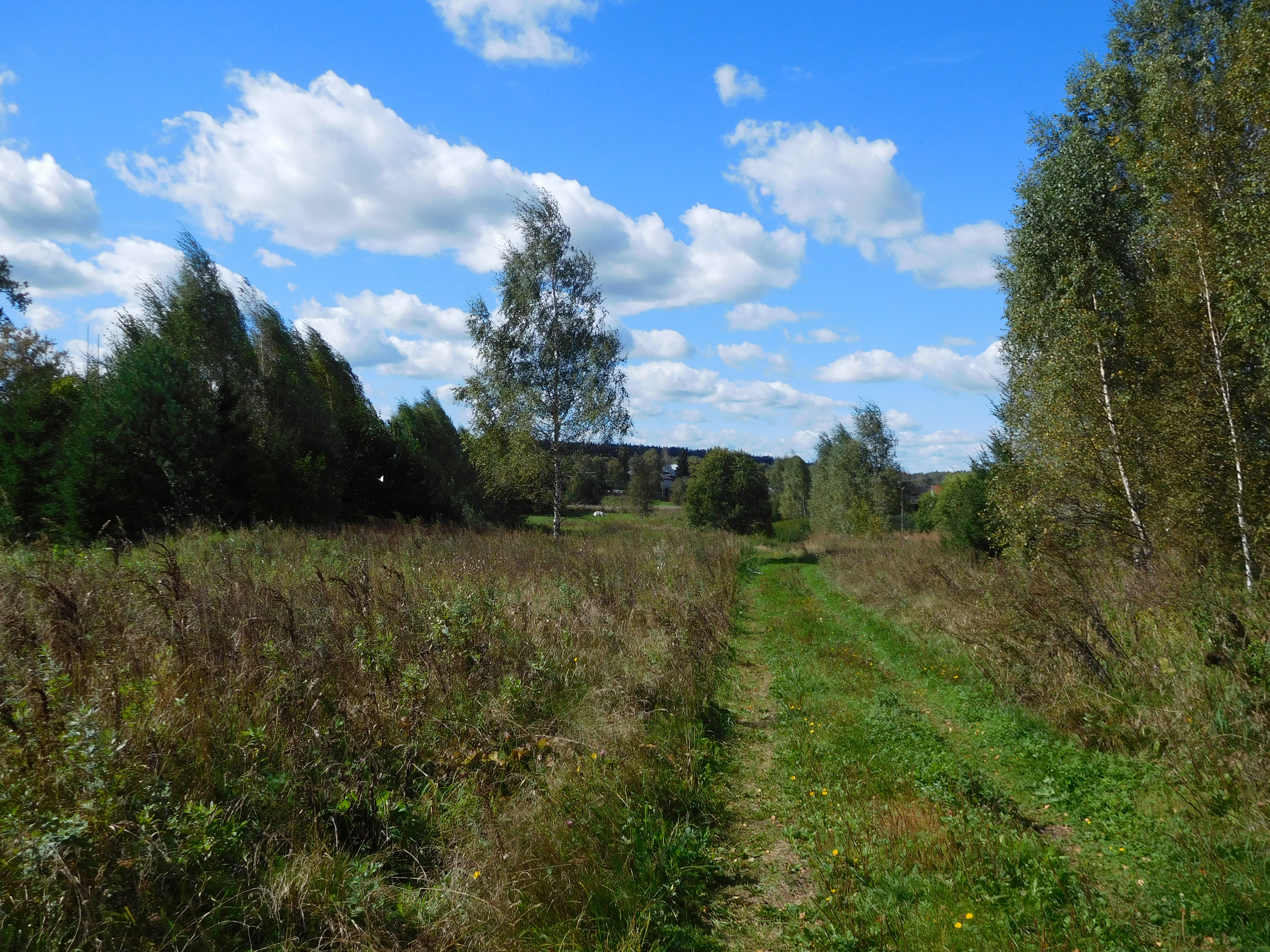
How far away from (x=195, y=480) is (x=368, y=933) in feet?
59.9

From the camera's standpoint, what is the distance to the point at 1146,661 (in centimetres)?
675

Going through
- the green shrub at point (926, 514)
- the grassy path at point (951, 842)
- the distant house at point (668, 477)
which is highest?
the distant house at point (668, 477)

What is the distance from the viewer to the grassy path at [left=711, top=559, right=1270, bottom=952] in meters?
3.78

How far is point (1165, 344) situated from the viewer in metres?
11.6

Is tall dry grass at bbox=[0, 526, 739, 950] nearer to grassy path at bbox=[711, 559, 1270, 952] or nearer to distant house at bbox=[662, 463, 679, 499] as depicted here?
grassy path at bbox=[711, 559, 1270, 952]

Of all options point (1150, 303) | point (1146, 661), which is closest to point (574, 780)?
point (1146, 661)

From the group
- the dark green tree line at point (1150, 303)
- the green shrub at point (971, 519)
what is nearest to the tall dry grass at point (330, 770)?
the dark green tree line at point (1150, 303)

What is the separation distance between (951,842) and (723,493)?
28674 millimetres

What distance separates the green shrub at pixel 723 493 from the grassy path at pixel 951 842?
24875 millimetres

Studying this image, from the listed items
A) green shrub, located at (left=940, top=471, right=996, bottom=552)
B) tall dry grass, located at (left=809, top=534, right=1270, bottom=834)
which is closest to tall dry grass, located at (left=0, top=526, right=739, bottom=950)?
tall dry grass, located at (left=809, top=534, right=1270, bottom=834)

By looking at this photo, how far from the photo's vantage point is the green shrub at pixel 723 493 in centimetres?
3316

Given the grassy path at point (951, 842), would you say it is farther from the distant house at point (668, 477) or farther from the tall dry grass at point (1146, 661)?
the distant house at point (668, 477)

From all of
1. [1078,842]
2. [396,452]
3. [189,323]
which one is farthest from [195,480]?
[1078,842]

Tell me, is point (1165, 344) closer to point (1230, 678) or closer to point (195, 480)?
point (1230, 678)
